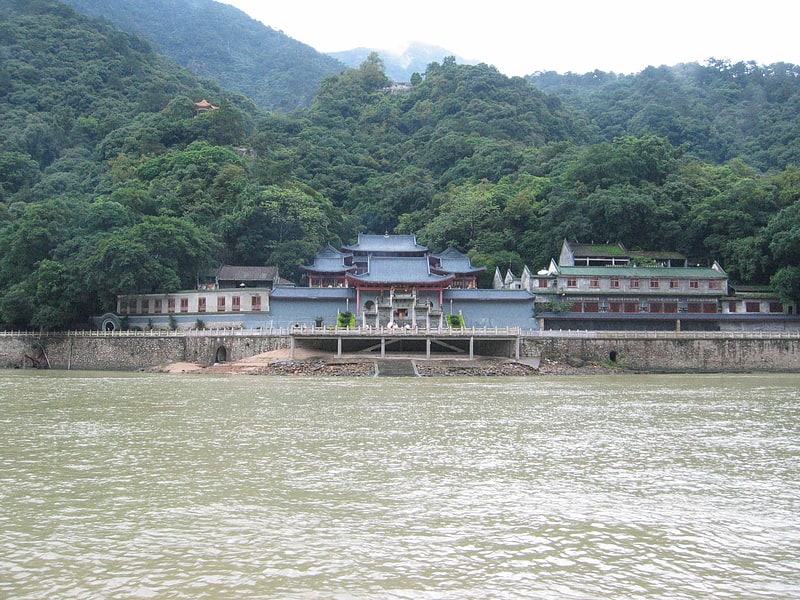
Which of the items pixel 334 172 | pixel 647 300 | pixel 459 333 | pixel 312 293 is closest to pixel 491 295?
pixel 459 333

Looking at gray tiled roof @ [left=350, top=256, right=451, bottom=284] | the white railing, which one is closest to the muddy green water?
the white railing

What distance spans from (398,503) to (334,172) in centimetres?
8666

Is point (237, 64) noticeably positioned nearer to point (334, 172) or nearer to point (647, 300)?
point (334, 172)

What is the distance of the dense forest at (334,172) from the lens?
5806 centimetres

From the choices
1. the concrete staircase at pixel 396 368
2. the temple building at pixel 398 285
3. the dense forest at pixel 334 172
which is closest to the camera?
the concrete staircase at pixel 396 368

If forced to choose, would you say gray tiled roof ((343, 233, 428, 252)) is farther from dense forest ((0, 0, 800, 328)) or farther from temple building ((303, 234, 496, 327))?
temple building ((303, 234, 496, 327))

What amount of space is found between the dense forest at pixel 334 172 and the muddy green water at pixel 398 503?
3561 centimetres

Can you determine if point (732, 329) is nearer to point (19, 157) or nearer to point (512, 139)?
point (512, 139)

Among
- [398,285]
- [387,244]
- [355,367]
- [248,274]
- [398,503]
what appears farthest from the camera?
[387,244]

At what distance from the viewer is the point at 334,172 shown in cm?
9681

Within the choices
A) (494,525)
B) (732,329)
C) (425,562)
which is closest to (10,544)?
(425,562)

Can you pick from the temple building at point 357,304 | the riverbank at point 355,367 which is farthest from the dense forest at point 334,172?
the riverbank at point 355,367

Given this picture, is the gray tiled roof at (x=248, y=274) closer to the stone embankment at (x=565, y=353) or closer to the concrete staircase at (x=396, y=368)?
the stone embankment at (x=565, y=353)

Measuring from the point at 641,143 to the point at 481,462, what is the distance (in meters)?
66.7
